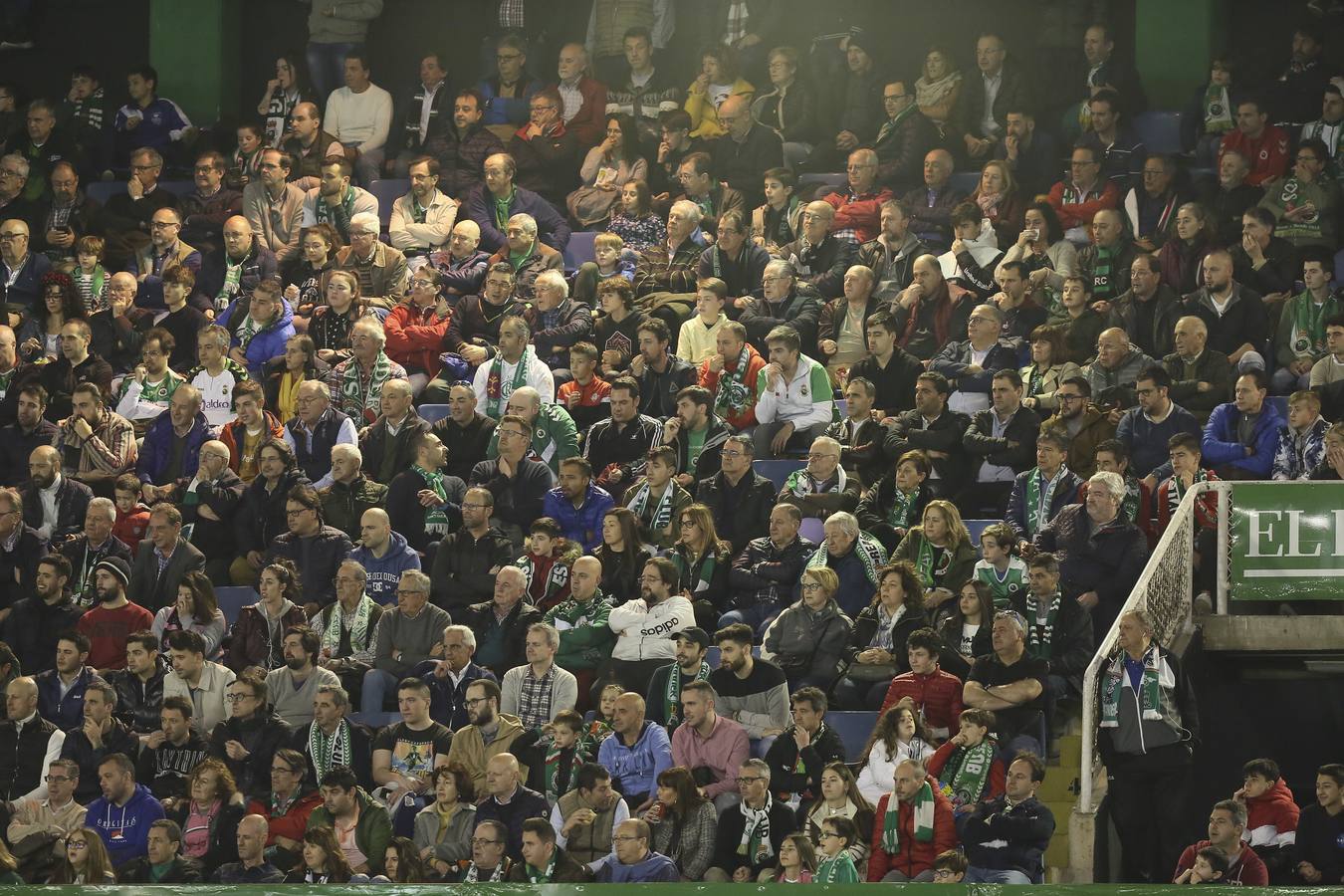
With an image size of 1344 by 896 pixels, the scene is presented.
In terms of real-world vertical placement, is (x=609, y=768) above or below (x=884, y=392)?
below

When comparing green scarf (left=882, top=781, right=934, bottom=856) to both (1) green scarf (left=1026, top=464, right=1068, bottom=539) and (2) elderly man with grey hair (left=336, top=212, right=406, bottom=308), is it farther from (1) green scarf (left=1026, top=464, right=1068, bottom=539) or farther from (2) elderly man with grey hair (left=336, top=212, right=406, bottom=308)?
(2) elderly man with grey hair (left=336, top=212, right=406, bottom=308)

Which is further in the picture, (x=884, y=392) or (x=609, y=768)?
(x=884, y=392)

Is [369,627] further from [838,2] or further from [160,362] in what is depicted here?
[838,2]

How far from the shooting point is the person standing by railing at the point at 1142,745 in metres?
11.5

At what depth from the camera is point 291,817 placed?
39.0 ft

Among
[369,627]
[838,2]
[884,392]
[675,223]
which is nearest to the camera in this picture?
[369,627]

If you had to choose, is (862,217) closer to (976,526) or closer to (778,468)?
(778,468)

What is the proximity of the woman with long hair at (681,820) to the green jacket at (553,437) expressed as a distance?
335 cm

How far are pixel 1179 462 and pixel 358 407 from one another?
16.6ft

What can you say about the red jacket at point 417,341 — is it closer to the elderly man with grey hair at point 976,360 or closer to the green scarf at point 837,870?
the elderly man with grey hair at point 976,360

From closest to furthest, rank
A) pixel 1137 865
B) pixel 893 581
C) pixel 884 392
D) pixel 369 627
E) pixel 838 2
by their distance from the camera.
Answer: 1. pixel 1137 865
2. pixel 893 581
3. pixel 369 627
4. pixel 884 392
5. pixel 838 2

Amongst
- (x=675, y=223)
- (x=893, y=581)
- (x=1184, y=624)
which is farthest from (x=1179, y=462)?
(x=675, y=223)

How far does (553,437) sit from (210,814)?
344 centimetres

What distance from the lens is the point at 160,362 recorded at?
598 inches
